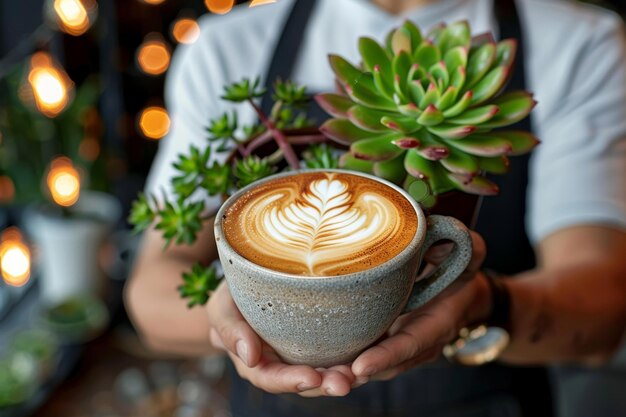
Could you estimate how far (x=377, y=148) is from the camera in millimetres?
584

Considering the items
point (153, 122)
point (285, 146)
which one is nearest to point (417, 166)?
point (285, 146)

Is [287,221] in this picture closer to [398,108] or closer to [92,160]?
[398,108]

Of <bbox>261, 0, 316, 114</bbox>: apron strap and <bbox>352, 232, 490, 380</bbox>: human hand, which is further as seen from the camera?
<bbox>261, 0, 316, 114</bbox>: apron strap

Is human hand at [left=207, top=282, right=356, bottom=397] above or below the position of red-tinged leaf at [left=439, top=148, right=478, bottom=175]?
below

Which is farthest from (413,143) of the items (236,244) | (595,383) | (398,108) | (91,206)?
(91,206)

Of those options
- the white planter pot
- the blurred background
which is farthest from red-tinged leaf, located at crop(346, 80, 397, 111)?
the white planter pot

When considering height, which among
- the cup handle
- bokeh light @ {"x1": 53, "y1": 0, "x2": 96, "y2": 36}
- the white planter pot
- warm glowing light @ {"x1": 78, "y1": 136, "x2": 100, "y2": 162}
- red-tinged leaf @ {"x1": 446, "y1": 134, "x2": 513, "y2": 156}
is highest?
red-tinged leaf @ {"x1": 446, "y1": 134, "x2": 513, "y2": 156}

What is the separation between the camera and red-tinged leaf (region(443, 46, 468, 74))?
638 mm

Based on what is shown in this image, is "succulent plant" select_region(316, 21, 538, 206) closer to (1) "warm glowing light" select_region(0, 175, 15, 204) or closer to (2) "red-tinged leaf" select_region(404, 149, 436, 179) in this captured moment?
(2) "red-tinged leaf" select_region(404, 149, 436, 179)

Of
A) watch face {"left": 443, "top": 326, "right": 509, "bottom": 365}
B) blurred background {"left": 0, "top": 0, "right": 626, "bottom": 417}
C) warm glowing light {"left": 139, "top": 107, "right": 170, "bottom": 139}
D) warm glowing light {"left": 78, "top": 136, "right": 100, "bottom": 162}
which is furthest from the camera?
warm glowing light {"left": 139, "top": 107, "right": 170, "bottom": 139}

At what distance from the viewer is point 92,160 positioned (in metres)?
2.70

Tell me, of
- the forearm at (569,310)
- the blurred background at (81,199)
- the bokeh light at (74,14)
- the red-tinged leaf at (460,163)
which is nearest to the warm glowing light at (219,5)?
the blurred background at (81,199)

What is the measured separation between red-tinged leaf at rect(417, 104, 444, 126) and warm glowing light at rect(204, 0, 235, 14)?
2.30 meters

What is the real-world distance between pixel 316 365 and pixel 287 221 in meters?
0.13
